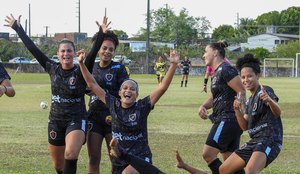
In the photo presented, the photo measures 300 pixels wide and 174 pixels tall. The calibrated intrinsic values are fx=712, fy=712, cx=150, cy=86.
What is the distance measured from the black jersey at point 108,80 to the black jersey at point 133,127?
1278mm

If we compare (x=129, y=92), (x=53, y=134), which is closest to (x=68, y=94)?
(x=53, y=134)

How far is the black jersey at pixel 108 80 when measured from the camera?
407 inches

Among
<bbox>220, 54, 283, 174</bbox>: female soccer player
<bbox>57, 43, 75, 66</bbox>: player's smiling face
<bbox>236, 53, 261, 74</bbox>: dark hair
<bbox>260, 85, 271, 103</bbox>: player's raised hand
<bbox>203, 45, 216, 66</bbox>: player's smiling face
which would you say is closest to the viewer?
<bbox>260, 85, 271, 103</bbox>: player's raised hand

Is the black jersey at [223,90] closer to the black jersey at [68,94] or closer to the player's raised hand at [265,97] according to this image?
the player's raised hand at [265,97]

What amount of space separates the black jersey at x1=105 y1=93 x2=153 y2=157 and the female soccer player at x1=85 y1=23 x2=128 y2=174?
1213mm

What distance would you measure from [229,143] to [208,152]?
0.34 m

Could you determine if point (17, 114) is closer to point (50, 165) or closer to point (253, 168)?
point (50, 165)

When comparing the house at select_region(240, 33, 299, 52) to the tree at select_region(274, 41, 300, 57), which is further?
the house at select_region(240, 33, 299, 52)

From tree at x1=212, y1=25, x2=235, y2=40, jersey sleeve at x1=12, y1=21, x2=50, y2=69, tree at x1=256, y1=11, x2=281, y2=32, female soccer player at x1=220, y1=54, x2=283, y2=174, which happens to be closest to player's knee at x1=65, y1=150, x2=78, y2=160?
jersey sleeve at x1=12, y1=21, x2=50, y2=69

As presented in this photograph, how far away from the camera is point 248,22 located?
158 metres

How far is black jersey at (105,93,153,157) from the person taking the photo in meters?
8.82

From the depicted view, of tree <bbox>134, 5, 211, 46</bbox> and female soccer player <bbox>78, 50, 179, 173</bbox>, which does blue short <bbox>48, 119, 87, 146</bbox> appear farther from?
tree <bbox>134, 5, 211, 46</bbox>

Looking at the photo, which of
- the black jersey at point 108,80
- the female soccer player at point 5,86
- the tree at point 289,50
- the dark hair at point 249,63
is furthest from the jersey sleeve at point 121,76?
the tree at point 289,50

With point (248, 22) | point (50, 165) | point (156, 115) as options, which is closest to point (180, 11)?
point (248, 22)
